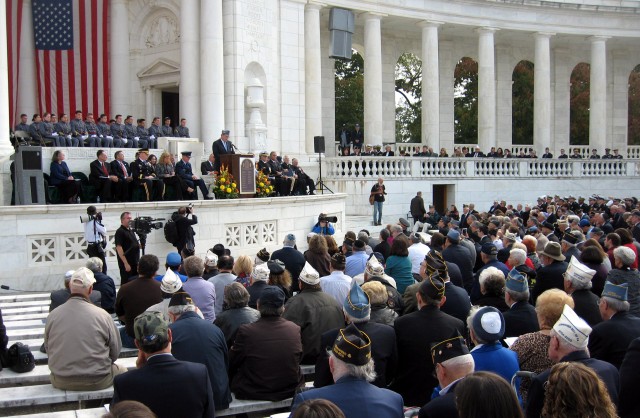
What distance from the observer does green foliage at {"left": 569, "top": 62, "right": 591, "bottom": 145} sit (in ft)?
182

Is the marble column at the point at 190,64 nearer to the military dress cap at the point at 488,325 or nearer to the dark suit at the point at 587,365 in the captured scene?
the military dress cap at the point at 488,325

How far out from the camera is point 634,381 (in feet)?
18.8

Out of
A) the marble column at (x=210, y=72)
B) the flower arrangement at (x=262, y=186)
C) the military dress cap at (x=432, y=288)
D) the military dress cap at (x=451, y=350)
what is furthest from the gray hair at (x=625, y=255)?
the marble column at (x=210, y=72)

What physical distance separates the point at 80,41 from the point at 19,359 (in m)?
22.0

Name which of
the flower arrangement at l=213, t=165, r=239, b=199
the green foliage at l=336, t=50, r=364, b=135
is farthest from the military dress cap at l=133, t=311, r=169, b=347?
the green foliage at l=336, t=50, r=364, b=135

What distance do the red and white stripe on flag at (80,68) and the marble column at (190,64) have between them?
3.79 meters

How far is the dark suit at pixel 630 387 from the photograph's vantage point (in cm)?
571

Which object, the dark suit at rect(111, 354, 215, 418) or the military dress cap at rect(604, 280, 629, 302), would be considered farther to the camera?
the military dress cap at rect(604, 280, 629, 302)

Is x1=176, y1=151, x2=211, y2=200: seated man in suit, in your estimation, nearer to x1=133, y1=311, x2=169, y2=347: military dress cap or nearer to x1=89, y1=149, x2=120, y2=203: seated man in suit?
x1=89, y1=149, x2=120, y2=203: seated man in suit

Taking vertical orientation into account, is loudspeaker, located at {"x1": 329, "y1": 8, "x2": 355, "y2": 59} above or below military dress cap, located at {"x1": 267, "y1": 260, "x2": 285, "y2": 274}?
above

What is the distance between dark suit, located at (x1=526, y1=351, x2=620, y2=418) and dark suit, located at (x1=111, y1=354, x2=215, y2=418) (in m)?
2.43

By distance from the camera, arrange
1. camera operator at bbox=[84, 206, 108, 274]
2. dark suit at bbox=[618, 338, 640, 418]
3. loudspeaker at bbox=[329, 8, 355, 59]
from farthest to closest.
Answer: loudspeaker at bbox=[329, 8, 355, 59] < camera operator at bbox=[84, 206, 108, 274] < dark suit at bbox=[618, 338, 640, 418]

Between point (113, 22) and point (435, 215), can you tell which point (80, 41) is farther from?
point (435, 215)

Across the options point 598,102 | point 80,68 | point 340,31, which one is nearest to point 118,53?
point 80,68
